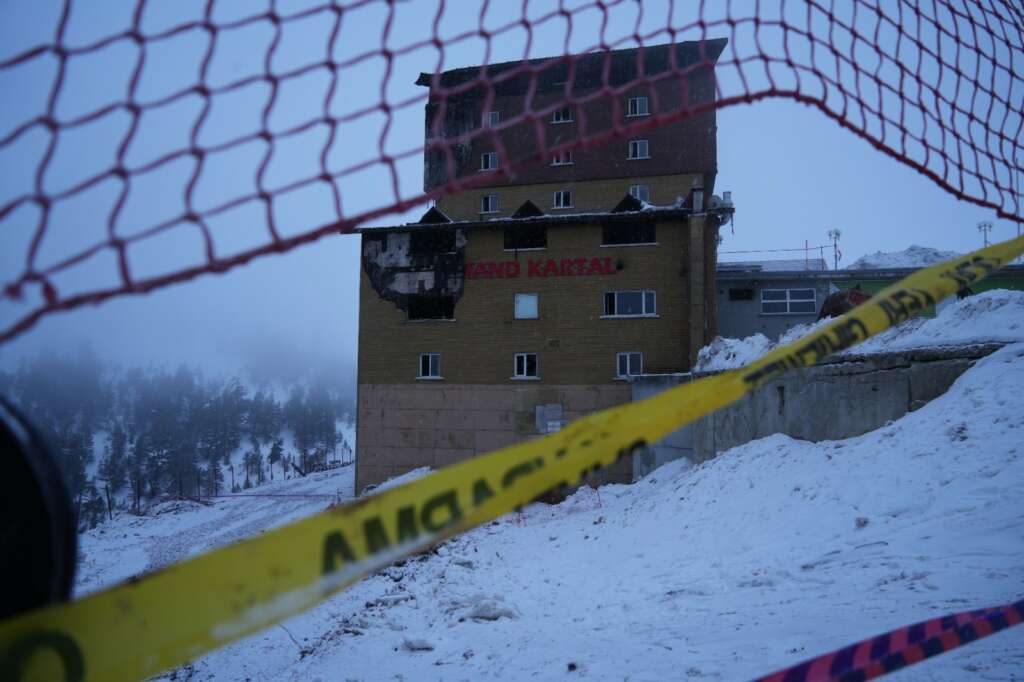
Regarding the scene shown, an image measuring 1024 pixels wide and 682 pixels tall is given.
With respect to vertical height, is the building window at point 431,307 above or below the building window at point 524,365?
above

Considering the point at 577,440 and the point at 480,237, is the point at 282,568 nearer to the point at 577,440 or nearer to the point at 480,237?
the point at 577,440

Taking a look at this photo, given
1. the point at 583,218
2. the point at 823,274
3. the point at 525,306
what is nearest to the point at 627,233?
the point at 583,218

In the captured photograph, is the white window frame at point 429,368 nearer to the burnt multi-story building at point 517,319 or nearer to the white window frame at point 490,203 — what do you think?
the burnt multi-story building at point 517,319

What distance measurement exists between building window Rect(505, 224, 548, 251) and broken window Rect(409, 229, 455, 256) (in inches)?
90.4

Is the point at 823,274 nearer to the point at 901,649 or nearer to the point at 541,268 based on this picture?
the point at 541,268

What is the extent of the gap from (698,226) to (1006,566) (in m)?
19.3

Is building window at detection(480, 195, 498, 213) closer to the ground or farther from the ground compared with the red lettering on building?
farther from the ground

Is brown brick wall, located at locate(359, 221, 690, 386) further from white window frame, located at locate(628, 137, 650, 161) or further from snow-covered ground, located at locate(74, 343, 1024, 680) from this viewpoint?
snow-covered ground, located at locate(74, 343, 1024, 680)

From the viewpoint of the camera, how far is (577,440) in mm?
1566

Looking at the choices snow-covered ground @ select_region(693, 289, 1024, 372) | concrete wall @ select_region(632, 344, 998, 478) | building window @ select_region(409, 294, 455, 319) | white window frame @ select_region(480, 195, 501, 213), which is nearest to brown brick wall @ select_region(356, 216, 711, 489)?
building window @ select_region(409, 294, 455, 319)

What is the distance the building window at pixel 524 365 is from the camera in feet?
77.3

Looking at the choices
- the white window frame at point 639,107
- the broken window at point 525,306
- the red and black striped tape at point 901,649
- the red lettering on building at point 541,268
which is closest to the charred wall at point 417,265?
the red lettering on building at point 541,268

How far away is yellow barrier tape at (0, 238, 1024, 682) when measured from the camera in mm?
982

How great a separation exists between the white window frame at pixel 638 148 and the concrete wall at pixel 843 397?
55.1ft
